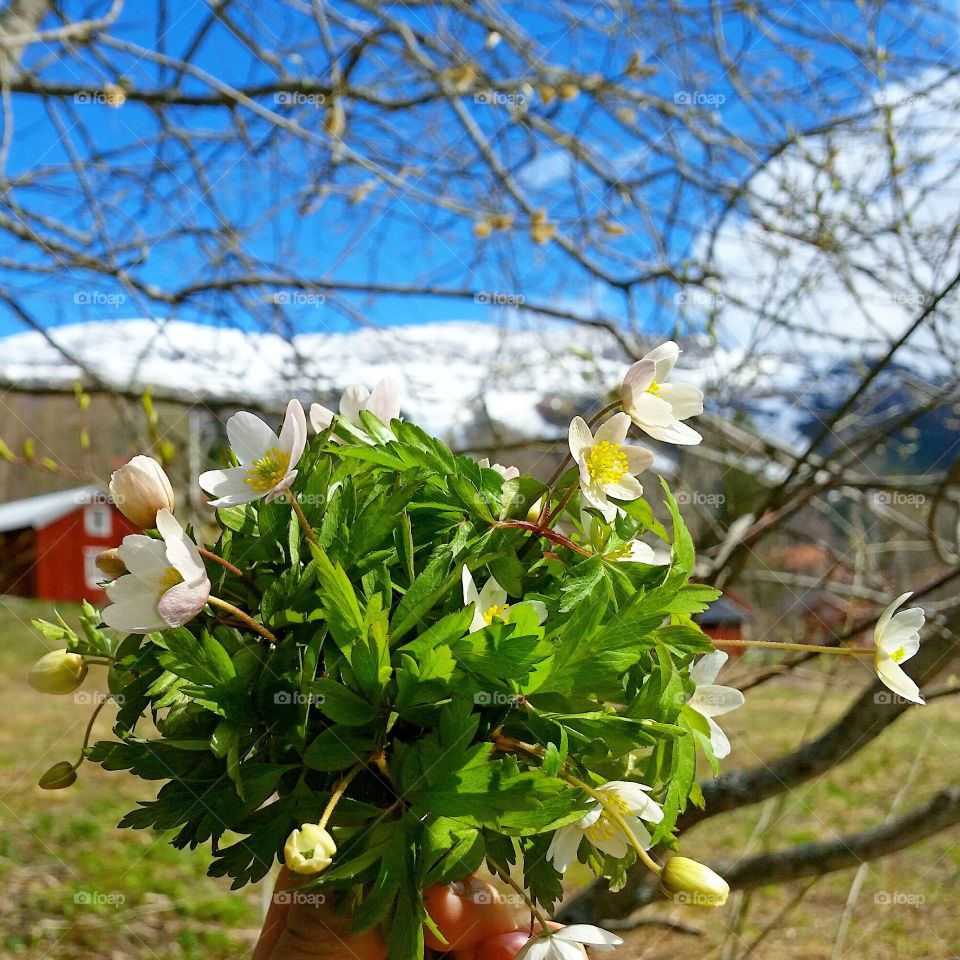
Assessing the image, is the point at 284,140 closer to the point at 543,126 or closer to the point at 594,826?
the point at 543,126

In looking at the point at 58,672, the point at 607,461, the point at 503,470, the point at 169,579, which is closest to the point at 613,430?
the point at 607,461

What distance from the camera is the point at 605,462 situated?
25.6 inches

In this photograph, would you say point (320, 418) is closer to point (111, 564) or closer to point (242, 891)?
point (111, 564)

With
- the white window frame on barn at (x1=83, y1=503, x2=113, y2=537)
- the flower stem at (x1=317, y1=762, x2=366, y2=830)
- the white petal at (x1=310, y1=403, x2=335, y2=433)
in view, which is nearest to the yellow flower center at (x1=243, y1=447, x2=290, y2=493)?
the white petal at (x1=310, y1=403, x2=335, y2=433)

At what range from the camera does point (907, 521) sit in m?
2.30

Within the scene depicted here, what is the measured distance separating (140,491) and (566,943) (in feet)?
1.45

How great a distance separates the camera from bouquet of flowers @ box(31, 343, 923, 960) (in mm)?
568

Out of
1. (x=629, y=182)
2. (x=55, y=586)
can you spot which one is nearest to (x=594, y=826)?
(x=629, y=182)

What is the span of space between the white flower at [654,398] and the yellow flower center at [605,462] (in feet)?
0.11

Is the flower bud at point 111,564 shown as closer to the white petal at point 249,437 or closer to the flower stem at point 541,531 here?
the white petal at point 249,437

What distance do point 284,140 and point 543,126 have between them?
0.83 metres

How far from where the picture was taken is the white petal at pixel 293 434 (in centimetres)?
61

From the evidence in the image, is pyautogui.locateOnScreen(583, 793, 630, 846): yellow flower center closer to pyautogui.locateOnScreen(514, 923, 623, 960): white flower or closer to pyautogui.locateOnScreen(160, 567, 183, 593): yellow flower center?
pyautogui.locateOnScreen(514, 923, 623, 960): white flower

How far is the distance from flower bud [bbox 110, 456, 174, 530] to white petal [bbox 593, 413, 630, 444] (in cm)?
32
